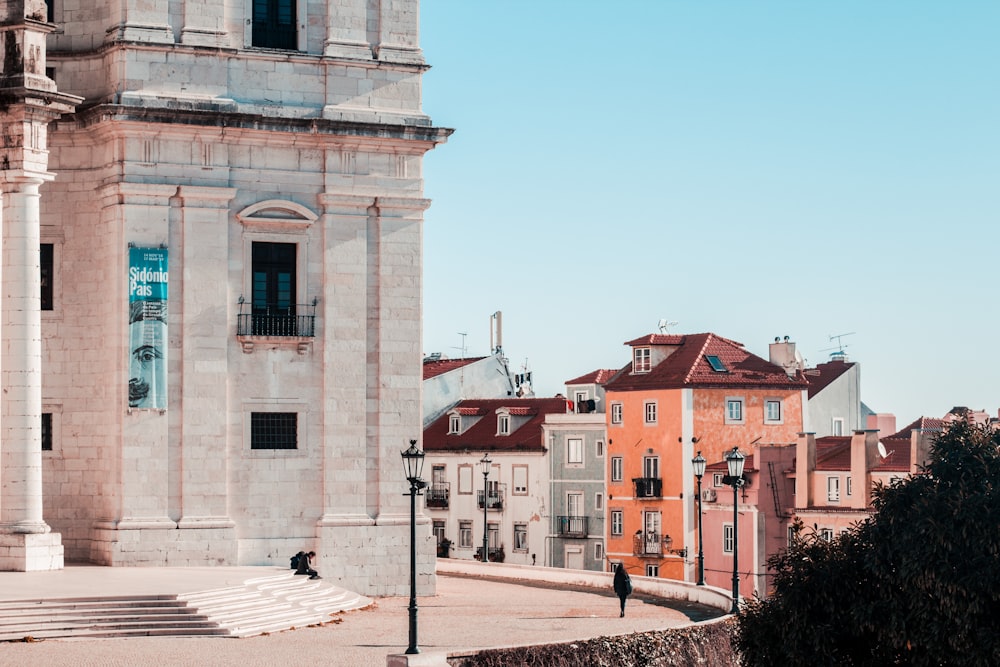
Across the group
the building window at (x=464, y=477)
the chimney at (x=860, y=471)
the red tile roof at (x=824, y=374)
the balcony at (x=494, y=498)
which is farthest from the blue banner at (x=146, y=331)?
the red tile roof at (x=824, y=374)

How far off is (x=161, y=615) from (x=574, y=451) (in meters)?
48.1

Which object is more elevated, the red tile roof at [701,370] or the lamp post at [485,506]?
the red tile roof at [701,370]

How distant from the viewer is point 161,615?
31.5 m

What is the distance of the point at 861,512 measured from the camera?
59.6m

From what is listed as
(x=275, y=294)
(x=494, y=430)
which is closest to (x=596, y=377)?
(x=494, y=430)

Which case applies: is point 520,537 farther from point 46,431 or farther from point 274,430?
point 46,431

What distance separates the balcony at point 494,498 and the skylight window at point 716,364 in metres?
11.3

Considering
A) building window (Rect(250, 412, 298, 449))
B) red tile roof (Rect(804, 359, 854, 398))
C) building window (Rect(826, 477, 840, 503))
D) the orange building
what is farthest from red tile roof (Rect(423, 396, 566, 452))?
building window (Rect(250, 412, 298, 449))

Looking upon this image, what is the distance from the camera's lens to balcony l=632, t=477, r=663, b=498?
73625 mm

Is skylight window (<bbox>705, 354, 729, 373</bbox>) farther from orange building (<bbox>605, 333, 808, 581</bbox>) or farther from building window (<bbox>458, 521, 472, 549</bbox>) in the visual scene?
building window (<bbox>458, 521, 472, 549</bbox>)

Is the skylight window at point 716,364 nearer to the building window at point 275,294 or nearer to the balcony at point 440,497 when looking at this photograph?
the balcony at point 440,497

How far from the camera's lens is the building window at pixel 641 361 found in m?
77.0

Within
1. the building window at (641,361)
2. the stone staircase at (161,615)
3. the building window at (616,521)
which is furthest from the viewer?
the building window at (641,361)

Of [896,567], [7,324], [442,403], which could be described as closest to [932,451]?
[896,567]
